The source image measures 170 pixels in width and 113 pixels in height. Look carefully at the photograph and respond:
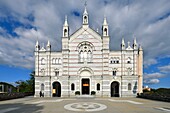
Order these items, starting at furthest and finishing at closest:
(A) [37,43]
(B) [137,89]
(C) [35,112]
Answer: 1. (A) [37,43]
2. (B) [137,89]
3. (C) [35,112]

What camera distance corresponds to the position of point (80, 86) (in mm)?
43844

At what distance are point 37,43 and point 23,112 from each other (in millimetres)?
33525

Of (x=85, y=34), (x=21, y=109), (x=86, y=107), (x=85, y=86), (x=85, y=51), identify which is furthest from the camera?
(x=85, y=86)

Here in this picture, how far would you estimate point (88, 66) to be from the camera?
144ft

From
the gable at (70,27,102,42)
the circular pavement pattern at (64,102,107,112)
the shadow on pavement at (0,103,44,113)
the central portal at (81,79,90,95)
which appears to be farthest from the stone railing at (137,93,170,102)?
the shadow on pavement at (0,103,44,113)

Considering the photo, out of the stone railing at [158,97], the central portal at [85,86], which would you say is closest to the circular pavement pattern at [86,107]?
the stone railing at [158,97]

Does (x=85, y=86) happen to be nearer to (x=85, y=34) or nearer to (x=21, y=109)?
(x=85, y=34)

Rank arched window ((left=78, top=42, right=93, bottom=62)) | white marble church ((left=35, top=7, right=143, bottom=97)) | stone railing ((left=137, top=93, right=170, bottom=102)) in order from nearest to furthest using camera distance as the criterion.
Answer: stone railing ((left=137, top=93, right=170, bottom=102)) < white marble church ((left=35, top=7, right=143, bottom=97)) < arched window ((left=78, top=42, right=93, bottom=62))

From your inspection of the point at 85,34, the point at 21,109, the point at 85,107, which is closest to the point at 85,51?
the point at 85,34

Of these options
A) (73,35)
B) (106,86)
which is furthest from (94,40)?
(106,86)

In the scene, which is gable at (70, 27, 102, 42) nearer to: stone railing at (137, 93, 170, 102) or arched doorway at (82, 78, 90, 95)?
arched doorway at (82, 78, 90, 95)

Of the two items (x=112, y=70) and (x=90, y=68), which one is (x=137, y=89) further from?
(x=90, y=68)

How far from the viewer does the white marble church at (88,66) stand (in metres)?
43.4

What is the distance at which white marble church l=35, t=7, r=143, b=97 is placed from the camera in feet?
142
